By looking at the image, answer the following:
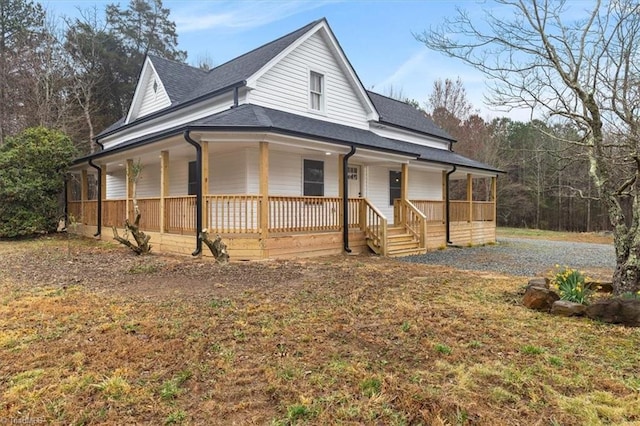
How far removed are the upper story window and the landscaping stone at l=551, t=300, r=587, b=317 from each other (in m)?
10.6

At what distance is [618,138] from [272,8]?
14903 millimetres

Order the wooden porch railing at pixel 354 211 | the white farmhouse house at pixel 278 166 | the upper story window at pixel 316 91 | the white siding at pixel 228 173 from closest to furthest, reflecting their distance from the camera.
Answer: the white farmhouse house at pixel 278 166 < the white siding at pixel 228 173 < the wooden porch railing at pixel 354 211 < the upper story window at pixel 316 91

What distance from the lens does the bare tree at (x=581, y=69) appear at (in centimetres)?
541

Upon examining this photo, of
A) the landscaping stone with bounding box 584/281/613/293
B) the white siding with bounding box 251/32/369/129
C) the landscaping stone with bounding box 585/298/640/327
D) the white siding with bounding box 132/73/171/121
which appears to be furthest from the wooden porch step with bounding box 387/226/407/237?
the white siding with bounding box 132/73/171/121

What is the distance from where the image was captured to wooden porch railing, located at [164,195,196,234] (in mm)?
10031

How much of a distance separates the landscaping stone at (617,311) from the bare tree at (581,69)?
33.2 inches

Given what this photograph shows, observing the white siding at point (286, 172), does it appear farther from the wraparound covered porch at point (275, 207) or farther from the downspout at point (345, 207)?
the downspout at point (345, 207)

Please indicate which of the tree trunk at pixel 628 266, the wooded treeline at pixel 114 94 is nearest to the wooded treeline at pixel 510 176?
the wooded treeline at pixel 114 94

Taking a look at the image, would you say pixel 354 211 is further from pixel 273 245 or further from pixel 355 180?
pixel 273 245

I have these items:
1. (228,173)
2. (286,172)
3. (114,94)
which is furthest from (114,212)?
(114,94)

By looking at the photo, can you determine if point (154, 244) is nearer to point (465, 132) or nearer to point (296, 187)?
point (296, 187)

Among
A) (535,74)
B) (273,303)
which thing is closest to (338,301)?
(273,303)

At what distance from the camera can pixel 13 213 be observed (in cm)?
1456

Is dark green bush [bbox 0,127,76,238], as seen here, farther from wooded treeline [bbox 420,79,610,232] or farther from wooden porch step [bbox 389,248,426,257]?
wooded treeline [bbox 420,79,610,232]
